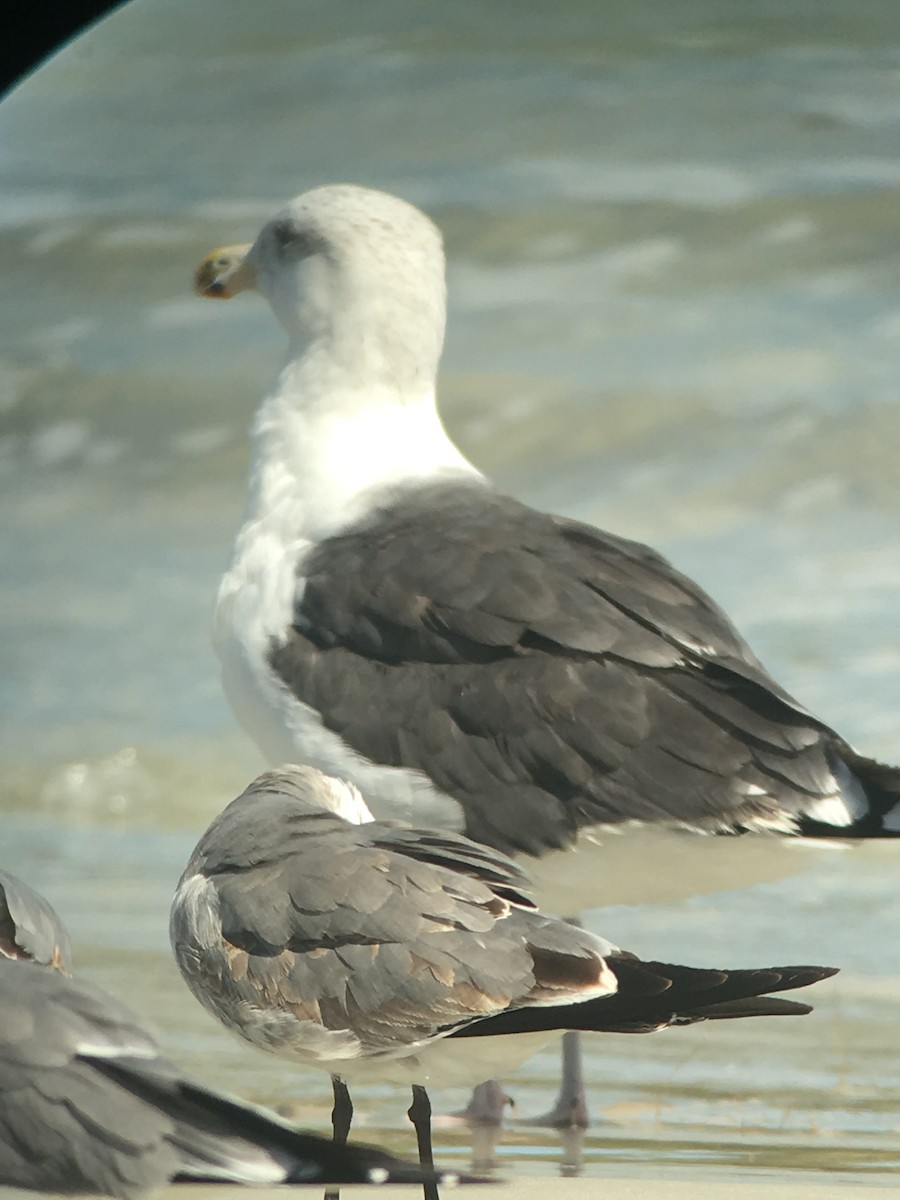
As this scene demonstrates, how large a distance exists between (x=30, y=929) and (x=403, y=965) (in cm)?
80

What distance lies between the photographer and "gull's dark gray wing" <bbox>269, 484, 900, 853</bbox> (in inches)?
107

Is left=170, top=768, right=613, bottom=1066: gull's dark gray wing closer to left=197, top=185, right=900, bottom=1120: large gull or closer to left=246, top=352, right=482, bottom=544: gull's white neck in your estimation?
left=197, top=185, right=900, bottom=1120: large gull

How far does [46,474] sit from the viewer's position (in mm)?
3500

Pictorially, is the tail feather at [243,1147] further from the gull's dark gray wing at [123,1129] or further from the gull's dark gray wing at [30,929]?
the gull's dark gray wing at [30,929]

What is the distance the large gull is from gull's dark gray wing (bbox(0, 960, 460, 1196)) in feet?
2.11

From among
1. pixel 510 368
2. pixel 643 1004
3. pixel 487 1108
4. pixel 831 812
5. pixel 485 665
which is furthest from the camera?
pixel 510 368

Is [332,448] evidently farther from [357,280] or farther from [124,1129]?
[124,1129]

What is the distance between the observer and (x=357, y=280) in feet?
10.3

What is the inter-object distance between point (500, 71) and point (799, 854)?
5.11 feet

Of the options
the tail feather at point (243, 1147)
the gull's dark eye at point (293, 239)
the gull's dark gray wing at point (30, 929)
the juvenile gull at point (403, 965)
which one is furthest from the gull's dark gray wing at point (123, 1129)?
the gull's dark eye at point (293, 239)

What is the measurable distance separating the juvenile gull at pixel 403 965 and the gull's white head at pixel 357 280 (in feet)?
3.28

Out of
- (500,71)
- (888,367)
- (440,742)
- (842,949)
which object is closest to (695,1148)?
(842,949)

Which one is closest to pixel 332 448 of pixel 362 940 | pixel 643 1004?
pixel 362 940

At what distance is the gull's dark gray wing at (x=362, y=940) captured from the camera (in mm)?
2170
